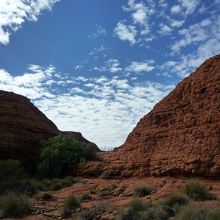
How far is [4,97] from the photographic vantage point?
116ft

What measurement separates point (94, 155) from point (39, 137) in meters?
5.16

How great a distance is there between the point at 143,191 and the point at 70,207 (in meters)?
3.77

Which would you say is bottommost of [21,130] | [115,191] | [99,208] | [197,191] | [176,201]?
[99,208]

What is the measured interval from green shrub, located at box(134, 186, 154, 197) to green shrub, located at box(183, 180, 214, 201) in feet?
7.30

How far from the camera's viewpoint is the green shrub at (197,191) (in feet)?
57.0

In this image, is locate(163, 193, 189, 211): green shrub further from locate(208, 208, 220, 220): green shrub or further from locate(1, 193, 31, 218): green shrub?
locate(1, 193, 31, 218): green shrub

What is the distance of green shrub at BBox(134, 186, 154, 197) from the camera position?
2009 centimetres

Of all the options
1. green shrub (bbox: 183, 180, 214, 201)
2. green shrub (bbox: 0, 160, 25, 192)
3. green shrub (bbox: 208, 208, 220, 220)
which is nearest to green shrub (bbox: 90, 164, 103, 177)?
green shrub (bbox: 0, 160, 25, 192)

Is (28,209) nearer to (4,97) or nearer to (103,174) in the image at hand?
(103,174)

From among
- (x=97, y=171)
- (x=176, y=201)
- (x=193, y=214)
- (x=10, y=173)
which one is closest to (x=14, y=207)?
(x=176, y=201)

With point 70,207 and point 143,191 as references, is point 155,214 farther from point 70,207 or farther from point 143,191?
point 143,191

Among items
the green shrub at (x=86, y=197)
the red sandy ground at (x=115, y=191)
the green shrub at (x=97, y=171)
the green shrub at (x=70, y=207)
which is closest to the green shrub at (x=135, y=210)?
the red sandy ground at (x=115, y=191)

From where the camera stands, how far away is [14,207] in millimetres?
18625

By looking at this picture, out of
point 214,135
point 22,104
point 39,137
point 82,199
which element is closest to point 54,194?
point 82,199
